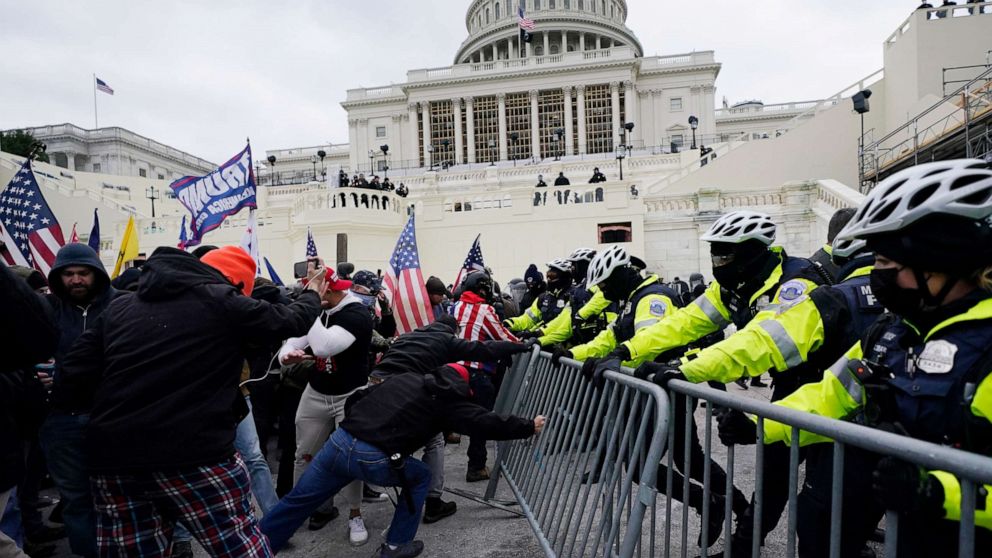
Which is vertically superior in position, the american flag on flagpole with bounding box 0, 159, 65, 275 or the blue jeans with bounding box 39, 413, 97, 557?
the american flag on flagpole with bounding box 0, 159, 65, 275

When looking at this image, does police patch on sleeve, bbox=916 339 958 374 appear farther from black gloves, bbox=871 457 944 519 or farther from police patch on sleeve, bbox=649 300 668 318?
police patch on sleeve, bbox=649 300 668 318

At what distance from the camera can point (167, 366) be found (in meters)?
2.48

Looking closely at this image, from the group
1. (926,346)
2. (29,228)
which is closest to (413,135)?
(29,228)

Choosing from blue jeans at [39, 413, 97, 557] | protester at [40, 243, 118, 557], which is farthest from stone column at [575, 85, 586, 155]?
blue jeans at [39, 413, 97, 557]

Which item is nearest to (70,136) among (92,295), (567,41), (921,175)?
(567,41)

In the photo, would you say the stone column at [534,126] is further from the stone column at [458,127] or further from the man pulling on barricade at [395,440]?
the man pulling on barricade at [395,440]

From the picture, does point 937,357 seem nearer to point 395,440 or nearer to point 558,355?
point 558,355

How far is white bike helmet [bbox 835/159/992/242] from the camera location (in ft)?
5.61

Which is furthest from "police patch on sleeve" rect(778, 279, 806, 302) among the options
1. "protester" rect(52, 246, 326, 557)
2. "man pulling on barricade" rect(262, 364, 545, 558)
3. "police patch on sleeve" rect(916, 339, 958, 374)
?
"protester" rect(52, 246, 326, 557)

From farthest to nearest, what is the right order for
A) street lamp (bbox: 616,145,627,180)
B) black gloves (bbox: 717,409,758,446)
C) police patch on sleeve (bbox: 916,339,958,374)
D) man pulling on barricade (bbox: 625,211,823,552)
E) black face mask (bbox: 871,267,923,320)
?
street lamp (bbox: 616,145,627,180), man pulling on barricade (bbox: 625,211,823,552), black gloves (bbox: 717,409,758,446), black face mask (bbox: 871,267,923,320), police patch on sleeve (bbox: 916,339,958,374)

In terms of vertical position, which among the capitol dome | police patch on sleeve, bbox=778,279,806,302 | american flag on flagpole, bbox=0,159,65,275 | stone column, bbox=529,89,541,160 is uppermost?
the capitol dome

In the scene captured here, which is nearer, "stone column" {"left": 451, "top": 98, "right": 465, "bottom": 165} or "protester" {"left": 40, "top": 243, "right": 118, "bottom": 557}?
"protester" {"left": 40, "top": 243, "right": 118, "bottom": 557}

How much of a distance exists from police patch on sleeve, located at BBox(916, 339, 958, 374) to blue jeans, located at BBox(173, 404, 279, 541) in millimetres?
3823

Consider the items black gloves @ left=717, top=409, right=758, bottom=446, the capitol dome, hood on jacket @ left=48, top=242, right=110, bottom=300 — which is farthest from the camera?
the capitol dome
